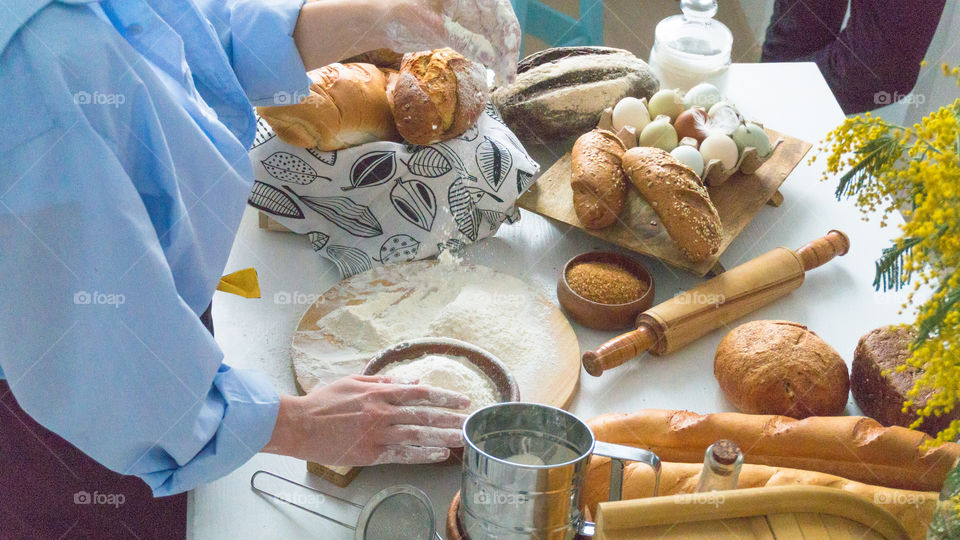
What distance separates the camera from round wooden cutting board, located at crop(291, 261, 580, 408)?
1.05 m

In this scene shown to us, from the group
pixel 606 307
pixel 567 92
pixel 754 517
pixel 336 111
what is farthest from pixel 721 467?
pixel 567 92

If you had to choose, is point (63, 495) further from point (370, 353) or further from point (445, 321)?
point (445, 321)

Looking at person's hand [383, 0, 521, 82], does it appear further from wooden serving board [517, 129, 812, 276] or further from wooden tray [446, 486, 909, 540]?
wooden tray [446, 486, 909, 540]

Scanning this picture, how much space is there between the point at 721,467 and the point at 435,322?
0.53 metres

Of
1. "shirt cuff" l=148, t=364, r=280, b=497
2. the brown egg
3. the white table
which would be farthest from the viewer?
the brown egg

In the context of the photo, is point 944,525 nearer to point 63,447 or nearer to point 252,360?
point 252,360

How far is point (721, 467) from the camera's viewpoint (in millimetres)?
675

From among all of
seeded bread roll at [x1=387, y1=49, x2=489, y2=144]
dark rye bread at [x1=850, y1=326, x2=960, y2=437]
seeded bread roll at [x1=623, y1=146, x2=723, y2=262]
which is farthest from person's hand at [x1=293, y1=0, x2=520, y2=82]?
dark rye bread at [x1=850, y1=326, x2=960, y2=437]

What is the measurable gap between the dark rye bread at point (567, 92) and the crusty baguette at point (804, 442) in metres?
0.68

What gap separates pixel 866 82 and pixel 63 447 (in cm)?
194

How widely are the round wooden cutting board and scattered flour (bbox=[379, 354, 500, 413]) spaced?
73 millimetres

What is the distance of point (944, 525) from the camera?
64 centimetres

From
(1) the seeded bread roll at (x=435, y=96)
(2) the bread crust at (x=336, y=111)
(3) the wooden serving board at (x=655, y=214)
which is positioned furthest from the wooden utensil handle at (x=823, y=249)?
(2) the bread crust at (x=336, y=111)

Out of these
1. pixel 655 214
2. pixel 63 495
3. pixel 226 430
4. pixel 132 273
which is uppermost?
pixel 132 273
